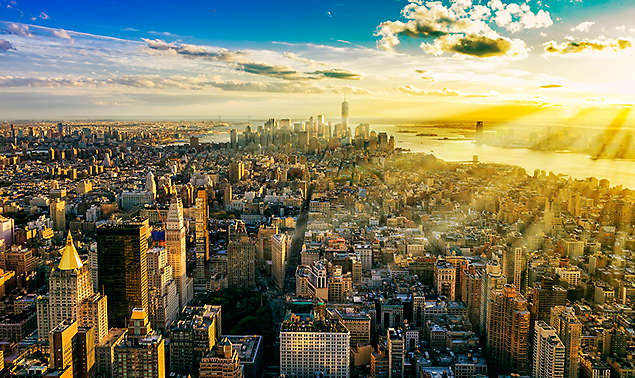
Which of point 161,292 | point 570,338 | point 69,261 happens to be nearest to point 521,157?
point 570,338

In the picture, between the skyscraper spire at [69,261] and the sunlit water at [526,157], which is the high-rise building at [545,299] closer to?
the skyscraper spire at [69,261]

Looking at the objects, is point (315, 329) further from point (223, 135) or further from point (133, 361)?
point (223, 135)

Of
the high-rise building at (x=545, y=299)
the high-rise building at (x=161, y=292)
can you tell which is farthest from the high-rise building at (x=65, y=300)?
the high-rise building at (x=545, y=299)

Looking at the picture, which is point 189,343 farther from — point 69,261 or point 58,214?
point 58,214

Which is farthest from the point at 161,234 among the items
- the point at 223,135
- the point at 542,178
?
the point at 223,135

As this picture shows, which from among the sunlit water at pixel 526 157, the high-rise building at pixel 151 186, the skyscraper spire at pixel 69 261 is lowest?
the high-rise building at pixel 151 186


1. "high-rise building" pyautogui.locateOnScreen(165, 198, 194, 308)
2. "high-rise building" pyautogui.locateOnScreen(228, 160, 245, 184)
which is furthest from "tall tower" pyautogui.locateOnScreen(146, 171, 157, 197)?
"high-rise building" pyautogui.locateOnScreen(165, 198, 194, 308)
